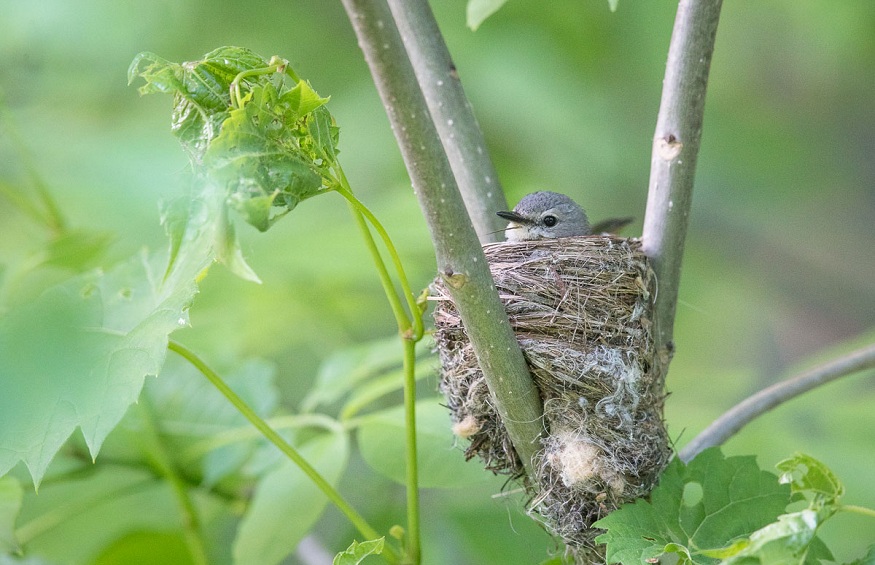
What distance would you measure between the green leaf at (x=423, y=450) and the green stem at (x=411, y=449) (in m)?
0.20

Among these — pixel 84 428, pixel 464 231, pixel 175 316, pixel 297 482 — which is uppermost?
pixel 464 231

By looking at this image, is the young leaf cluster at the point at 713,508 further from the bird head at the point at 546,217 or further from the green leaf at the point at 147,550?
the green leaf at the point at 147,550

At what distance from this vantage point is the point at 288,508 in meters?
2.65

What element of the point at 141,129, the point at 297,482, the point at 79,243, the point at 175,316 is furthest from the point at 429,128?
the point at 141,129

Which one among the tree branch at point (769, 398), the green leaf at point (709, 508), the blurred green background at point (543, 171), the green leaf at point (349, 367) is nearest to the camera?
the green leaf at point (709, 508)

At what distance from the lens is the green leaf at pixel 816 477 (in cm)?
186

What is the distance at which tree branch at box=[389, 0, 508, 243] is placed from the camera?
2.58 metres

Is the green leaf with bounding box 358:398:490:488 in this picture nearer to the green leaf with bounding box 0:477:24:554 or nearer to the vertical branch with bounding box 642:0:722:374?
the vertical branch with bounding box 642:0:722:374

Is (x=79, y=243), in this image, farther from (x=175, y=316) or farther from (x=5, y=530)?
(x=175, y=316)

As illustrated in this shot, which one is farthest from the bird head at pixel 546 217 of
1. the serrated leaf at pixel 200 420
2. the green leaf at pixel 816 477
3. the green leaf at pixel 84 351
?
the green leaf at pixel 816 477

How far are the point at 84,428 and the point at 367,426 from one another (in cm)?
107

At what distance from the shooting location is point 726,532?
2143 mm

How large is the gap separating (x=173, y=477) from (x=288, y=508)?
2.35ft

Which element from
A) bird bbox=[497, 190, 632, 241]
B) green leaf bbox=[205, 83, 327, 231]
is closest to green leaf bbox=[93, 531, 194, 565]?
bird bbox=[497, 190, 632, 241]
